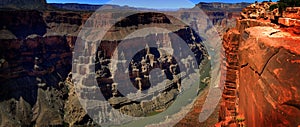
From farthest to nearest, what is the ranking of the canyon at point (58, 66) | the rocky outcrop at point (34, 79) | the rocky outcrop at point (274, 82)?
the canyon at point (58, 66)
the rocky outcrop at point (34, 79)
the rocky outcrop at point (274, 82)

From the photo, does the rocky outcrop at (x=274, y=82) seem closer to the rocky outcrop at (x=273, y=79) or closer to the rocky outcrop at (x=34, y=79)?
the rocky outcrop at (x=273, y=79)

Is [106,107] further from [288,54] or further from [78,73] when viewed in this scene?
[288,54]

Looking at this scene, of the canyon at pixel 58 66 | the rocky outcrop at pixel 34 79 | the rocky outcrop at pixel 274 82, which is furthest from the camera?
the canyon at pixel 58 66

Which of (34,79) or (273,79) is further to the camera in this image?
(34,79)

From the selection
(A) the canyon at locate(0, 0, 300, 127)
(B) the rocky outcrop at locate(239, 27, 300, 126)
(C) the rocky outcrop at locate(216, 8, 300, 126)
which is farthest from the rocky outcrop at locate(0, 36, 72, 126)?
(B) the rocky outcrop at locate(239, 27, 300, 126)

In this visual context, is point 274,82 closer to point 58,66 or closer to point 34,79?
point 34,79

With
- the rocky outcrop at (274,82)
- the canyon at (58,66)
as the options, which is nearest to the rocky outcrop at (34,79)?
the canyon at (58,66)

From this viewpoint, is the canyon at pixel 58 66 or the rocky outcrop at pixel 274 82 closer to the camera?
the rocky outcrop at pixel 274 82

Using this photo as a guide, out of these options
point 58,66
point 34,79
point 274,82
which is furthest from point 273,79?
point 58,66

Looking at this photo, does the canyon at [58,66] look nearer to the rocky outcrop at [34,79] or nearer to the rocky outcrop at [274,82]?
the rocky outcrop at [34,79]

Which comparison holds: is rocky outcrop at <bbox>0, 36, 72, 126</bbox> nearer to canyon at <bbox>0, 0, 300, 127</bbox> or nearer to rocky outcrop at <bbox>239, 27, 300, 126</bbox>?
canyon at <bbox>0, 0, 300, 127</bbox>

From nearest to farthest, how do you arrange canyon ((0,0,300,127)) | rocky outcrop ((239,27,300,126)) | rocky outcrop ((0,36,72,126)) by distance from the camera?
rocky outcrop ((239,27,300,126)), rocky outcrop ((0,36,72,126)), canyon ((0,0,300,127))
